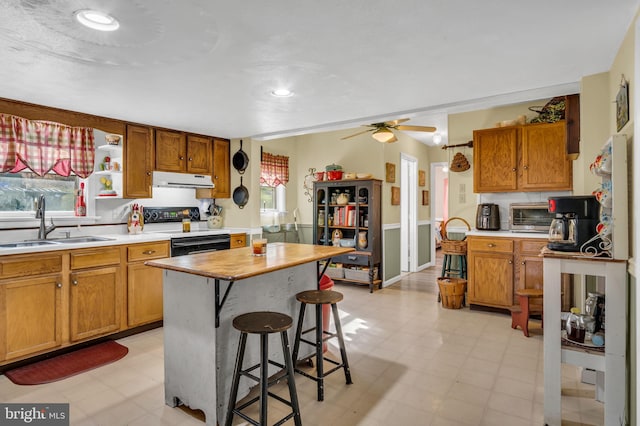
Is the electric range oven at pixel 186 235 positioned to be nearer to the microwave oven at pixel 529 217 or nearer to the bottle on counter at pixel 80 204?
the bottle on counter at pixel 80 204

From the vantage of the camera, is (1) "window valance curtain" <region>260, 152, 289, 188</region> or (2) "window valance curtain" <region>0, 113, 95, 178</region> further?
(1) "window valance curtain" <region>260, 152, 289, 188</region>

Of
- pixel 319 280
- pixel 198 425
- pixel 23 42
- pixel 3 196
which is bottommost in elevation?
pixel 198 425

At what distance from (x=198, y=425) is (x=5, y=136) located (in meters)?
2.88

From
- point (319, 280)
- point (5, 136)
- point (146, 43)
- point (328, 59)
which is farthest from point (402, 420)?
point (5, 136)

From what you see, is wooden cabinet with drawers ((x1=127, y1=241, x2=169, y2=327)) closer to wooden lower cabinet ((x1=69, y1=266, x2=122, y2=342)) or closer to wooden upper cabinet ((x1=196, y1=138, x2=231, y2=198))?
wooden lower cabinet ((x1=69, y1=266, x2=122, y2=342))

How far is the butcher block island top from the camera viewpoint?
1.91 metres

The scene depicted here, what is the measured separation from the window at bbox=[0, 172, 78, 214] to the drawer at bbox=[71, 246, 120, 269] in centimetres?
80

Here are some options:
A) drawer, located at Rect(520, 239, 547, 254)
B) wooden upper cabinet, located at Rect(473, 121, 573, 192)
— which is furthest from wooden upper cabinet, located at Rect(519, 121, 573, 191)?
drawer, located at Rect(520, 239, 547, 254)

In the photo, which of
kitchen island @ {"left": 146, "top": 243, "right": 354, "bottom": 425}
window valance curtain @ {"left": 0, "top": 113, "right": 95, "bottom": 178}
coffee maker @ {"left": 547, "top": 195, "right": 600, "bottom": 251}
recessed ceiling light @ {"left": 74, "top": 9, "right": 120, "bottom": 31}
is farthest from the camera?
window valance curtain @ {"left": 0, "top": 113, "right": 95, "bottom": 178}

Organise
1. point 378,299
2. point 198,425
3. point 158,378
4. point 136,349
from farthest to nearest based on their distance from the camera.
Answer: point 378,299, point 136,349, point 158,378, point 198,425

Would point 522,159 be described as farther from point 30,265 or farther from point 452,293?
point 30,265

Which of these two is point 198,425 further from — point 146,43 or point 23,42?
point 23,42

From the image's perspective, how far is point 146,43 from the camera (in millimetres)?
2012

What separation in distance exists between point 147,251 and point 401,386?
2.71 meters
